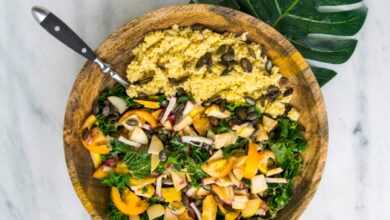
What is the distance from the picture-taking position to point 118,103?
7.97 feet

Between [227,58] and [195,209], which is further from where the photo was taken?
[195,209]

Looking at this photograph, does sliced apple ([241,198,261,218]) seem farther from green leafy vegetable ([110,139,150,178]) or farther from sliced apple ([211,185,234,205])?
green leafy vegetable ([110,139,150,178])

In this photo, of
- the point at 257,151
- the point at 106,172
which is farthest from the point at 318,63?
the point at 106,172

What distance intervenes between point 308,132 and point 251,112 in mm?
230

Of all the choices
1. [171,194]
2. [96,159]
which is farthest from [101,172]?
[171,194]

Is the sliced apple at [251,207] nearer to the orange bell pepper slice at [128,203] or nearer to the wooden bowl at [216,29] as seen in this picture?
the wooden bowl at [216,29]

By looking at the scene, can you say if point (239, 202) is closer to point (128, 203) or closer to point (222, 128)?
point (222, 128)

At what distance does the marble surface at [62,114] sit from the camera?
101 inches

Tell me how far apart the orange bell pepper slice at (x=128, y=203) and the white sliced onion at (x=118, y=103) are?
11.1 inches

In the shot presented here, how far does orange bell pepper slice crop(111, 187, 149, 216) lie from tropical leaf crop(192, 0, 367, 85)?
72 centimetres

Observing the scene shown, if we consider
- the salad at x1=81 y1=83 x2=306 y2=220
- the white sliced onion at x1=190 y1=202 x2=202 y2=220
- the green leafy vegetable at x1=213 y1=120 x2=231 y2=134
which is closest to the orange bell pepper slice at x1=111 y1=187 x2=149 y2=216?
the salad at x1=81 y1=83 x2=306 y2=220

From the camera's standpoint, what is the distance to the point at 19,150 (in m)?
2.68

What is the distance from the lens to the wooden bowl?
2285mm

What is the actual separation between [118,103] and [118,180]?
270 mm
